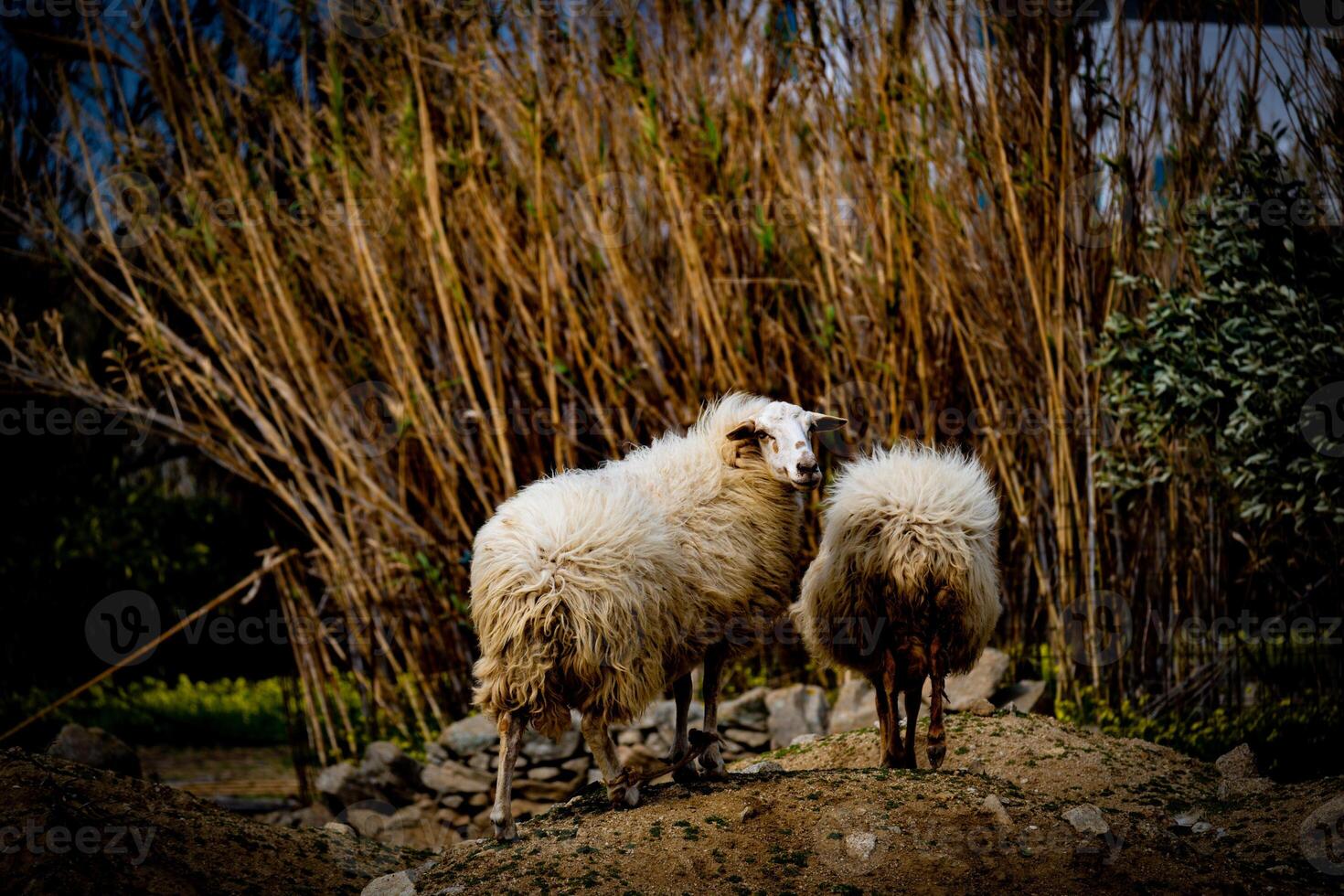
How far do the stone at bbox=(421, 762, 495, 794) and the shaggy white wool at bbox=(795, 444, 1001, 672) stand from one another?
2.59 m

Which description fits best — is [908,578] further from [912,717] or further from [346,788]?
[346,788]

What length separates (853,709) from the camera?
5.28 metres

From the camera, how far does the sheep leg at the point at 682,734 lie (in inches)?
143

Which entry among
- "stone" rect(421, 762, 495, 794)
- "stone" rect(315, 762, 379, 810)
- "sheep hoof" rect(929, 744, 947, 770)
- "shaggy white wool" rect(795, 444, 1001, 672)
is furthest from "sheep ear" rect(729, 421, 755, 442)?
"stone" rect(315, 762, 379, 810)

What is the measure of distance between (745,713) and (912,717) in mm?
1809

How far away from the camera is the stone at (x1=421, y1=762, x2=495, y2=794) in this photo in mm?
5746

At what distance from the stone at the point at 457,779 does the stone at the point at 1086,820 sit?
330 centimetres

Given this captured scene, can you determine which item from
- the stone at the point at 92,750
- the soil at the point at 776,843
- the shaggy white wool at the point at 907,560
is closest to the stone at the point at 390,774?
the stone at the point at 92,750

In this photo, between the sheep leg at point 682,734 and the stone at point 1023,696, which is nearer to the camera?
the sheep leg at point 682,734

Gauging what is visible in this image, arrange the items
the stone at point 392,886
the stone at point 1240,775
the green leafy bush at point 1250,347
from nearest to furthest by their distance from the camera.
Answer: the stone at point 392,886
the stone at point 1240,775
the green leafy bush at point 1250,347

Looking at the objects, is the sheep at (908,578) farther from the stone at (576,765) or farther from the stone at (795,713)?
the stone at (576,765)

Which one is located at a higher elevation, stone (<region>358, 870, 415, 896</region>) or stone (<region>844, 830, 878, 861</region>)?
stone (<region>844, 830, 878, 861</region>)

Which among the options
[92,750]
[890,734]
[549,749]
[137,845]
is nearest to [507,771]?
[137,845]

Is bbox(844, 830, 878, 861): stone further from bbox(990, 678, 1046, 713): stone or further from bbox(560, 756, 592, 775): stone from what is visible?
bbox(560, 756, 592, 775): stone
